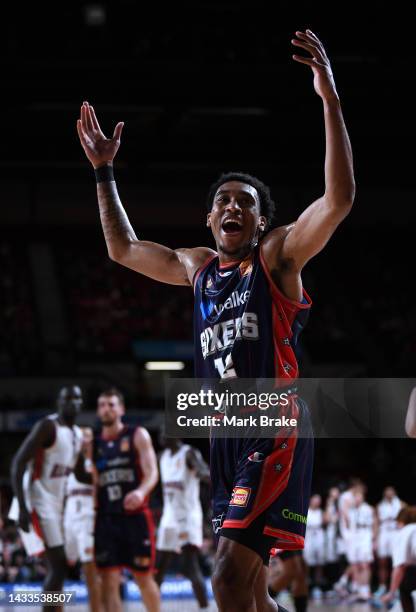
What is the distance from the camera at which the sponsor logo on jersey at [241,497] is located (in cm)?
383

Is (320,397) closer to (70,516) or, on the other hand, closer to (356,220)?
(70,516)

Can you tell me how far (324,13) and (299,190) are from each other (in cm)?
636

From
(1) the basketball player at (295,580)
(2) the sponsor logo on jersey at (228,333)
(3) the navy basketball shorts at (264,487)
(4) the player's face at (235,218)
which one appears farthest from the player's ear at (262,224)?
(1) the basketball player at (295,580)

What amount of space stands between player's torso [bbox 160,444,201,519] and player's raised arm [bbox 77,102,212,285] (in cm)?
669

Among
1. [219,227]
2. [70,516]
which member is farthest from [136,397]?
[219,227]

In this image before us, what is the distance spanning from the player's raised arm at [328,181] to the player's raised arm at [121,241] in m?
0.72

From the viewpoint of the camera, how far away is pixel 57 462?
835cm

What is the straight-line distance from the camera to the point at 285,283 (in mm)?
4023

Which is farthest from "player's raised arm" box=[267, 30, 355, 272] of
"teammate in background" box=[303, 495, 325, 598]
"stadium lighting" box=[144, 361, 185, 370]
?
"stadium lighting" box=[144, 361, 185, 370]

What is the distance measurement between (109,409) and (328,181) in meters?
4.75

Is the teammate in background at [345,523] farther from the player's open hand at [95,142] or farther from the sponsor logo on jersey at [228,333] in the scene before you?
the sponsor logo on jersey at [228,333]

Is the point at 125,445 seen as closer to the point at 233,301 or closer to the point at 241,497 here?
the point at 233,301

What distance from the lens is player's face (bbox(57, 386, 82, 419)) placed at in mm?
8289

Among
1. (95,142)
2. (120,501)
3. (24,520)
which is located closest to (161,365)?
(120,501)
